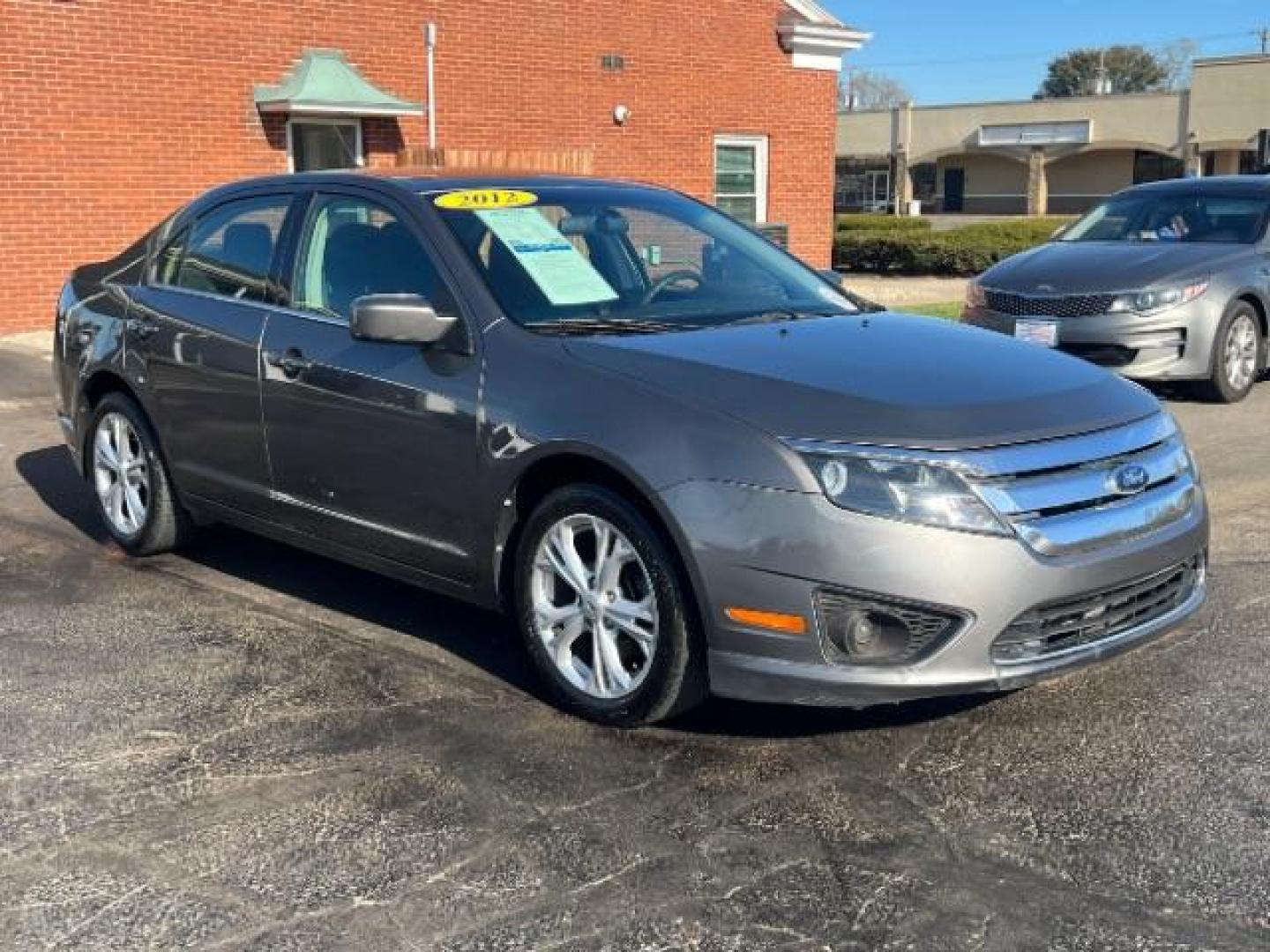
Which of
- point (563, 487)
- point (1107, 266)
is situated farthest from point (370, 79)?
point (563, 487)

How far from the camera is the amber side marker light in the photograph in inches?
145

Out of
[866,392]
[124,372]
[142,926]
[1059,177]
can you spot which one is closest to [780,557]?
[866,392]

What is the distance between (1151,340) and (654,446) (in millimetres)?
6534

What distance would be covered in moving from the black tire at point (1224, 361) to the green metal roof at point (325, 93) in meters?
9.07

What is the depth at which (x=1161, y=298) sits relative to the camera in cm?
941

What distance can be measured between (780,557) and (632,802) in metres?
0.75

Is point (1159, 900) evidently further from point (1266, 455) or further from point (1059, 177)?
point (1059, 177)

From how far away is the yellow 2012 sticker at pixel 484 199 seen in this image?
4.86 m

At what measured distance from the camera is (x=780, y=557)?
365 cm

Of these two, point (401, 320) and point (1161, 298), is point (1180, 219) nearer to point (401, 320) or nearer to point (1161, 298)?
point (1161, 298)

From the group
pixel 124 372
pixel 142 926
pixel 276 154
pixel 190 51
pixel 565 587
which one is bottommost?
pixel 142 926

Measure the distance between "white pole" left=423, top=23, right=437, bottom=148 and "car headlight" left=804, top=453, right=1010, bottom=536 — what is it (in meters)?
13.1

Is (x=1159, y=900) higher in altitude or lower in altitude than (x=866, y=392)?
lower

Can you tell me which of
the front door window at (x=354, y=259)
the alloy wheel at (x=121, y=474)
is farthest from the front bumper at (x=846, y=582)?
the alloy wheel at (x=121, y=474)
